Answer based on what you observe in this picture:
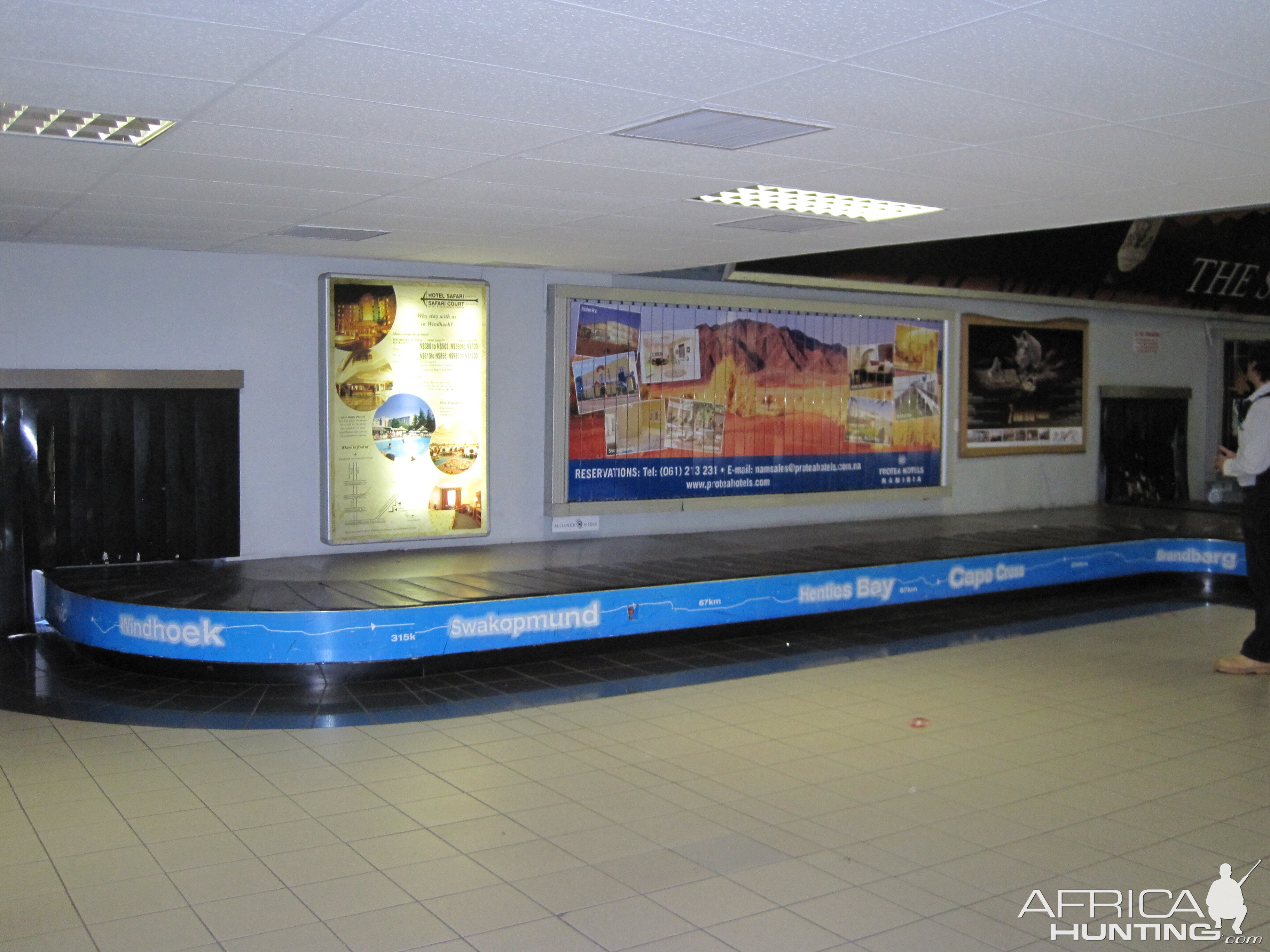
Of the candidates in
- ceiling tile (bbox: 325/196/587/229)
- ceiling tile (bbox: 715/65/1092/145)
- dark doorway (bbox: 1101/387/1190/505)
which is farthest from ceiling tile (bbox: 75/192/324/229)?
dark doorway (bbox: 1101/387/1190/505)

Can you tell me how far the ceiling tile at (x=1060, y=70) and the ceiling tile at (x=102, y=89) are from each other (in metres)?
1.99

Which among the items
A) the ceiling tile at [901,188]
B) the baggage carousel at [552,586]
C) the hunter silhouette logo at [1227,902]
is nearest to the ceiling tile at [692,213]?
the ceiling tile at [901,188]

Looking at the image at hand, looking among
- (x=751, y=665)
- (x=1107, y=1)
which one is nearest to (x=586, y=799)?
(x=751, y=665)

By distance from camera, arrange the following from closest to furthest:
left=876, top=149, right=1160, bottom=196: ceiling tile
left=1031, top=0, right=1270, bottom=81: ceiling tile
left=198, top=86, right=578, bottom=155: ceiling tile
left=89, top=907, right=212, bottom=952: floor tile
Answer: left=1031, top=0, right=1270, bottom=81: ceiling tile < left=89, top=907, right=212, bottom=952: floor tile < left=198, top=86, right=578, bottom=155: ceiling tile < left=876, top=149, right=1160, bottom=196: ceiling tile

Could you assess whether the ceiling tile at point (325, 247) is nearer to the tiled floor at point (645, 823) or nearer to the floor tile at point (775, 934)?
the tiled floor at point (645, 823)

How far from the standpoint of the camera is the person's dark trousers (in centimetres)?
624

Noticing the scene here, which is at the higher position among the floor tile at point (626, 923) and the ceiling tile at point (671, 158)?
the ceiling tile at point (671, 158)

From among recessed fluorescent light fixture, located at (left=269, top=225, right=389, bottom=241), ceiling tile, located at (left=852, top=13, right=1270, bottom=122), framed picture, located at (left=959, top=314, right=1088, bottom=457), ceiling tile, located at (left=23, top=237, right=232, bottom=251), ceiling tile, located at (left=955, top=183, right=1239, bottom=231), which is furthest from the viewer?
framed picture, located at (left=959, top=314, right=1088, bottom=457)

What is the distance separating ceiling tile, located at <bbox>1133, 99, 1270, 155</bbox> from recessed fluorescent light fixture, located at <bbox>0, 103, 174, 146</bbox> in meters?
3.34

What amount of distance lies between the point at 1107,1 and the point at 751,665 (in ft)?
15.6

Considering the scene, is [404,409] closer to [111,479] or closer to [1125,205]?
[111,479]

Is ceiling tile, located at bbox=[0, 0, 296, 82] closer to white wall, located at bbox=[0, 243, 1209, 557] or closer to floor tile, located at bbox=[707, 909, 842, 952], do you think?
floor tile, located at bbox=[707, 909, 842, 952]

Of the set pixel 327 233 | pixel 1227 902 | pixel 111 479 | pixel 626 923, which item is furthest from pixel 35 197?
pixel 1227 902

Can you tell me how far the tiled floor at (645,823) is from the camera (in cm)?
328
